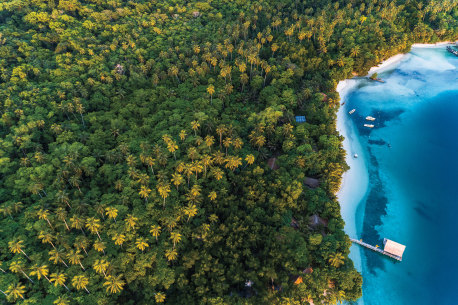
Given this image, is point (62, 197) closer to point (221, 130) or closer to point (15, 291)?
point (15, 291)

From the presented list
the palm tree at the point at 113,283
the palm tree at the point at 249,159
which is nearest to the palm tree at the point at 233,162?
the palm tree at the point at 249,159

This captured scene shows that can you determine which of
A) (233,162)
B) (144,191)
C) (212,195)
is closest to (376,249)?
(233,162)

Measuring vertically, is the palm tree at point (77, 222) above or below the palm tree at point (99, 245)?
above

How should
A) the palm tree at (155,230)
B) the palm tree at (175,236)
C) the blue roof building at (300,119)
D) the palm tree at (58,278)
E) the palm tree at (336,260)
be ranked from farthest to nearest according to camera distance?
the blue roof building at (300,119) < the palm tree at (155,230) < the palm tree at (336,260) < the palm tree at (175,236) < the palm tree at (58,278)

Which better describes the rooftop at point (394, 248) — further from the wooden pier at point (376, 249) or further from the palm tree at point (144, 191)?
the palm tree at point (144, 191)

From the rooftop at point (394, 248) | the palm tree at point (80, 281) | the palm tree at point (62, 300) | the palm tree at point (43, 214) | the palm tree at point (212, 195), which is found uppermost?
the palm tree at point (43, 214)

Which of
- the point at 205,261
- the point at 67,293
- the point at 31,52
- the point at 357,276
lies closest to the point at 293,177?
the point at 357,276

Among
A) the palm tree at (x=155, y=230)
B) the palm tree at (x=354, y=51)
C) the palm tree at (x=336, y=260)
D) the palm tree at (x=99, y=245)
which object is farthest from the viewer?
the palm tree at (x=354, y=51)
